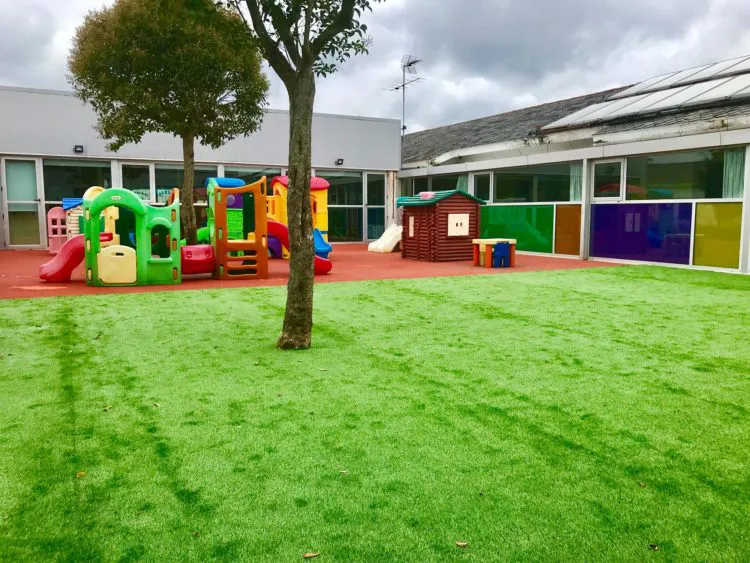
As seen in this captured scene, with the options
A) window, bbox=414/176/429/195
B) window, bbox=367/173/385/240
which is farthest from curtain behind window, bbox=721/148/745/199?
window, bbox=367/173/385/240

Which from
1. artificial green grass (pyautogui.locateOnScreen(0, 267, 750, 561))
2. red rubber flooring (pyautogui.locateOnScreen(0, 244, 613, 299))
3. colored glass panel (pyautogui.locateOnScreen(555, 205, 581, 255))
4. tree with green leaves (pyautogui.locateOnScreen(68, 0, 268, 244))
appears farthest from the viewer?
colored glass panel (pyautogui.locateOnScreen(555, 205, 581, 255))

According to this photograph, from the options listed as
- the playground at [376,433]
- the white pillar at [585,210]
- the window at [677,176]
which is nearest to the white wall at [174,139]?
the white pillar at [585,210]

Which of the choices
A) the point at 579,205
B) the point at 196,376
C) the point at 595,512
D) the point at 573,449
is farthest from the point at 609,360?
the point at 579,205

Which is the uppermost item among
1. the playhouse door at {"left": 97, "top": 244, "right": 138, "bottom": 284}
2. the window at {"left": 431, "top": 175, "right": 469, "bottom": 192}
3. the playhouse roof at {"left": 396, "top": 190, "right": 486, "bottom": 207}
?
the window at {"left": 431, "top": 175, "right": 469, "bottom": 192}

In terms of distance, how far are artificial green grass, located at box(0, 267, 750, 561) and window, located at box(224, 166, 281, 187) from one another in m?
15.9

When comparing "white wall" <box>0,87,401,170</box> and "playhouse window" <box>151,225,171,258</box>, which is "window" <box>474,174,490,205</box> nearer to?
"white wall" <box>0,87,401,170</box>

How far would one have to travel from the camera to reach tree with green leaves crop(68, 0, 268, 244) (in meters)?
13.3

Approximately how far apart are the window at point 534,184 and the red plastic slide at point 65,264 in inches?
478

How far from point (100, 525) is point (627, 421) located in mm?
2917

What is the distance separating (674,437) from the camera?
341cm

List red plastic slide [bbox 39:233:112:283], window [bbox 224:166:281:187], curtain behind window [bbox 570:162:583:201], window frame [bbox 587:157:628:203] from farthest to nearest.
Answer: window [bbox 224:166:281:187], curtain behind window [bbox 570:162:583:201], window frame [bbox 587:157:628:203], red plastic slide [bbox 39:233:112:283]

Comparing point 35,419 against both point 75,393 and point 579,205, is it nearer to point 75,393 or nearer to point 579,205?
point 75,393

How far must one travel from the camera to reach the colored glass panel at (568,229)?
1625 cm

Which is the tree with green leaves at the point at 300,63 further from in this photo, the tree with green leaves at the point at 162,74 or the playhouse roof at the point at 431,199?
the playhouse roof at the point at 431,199
